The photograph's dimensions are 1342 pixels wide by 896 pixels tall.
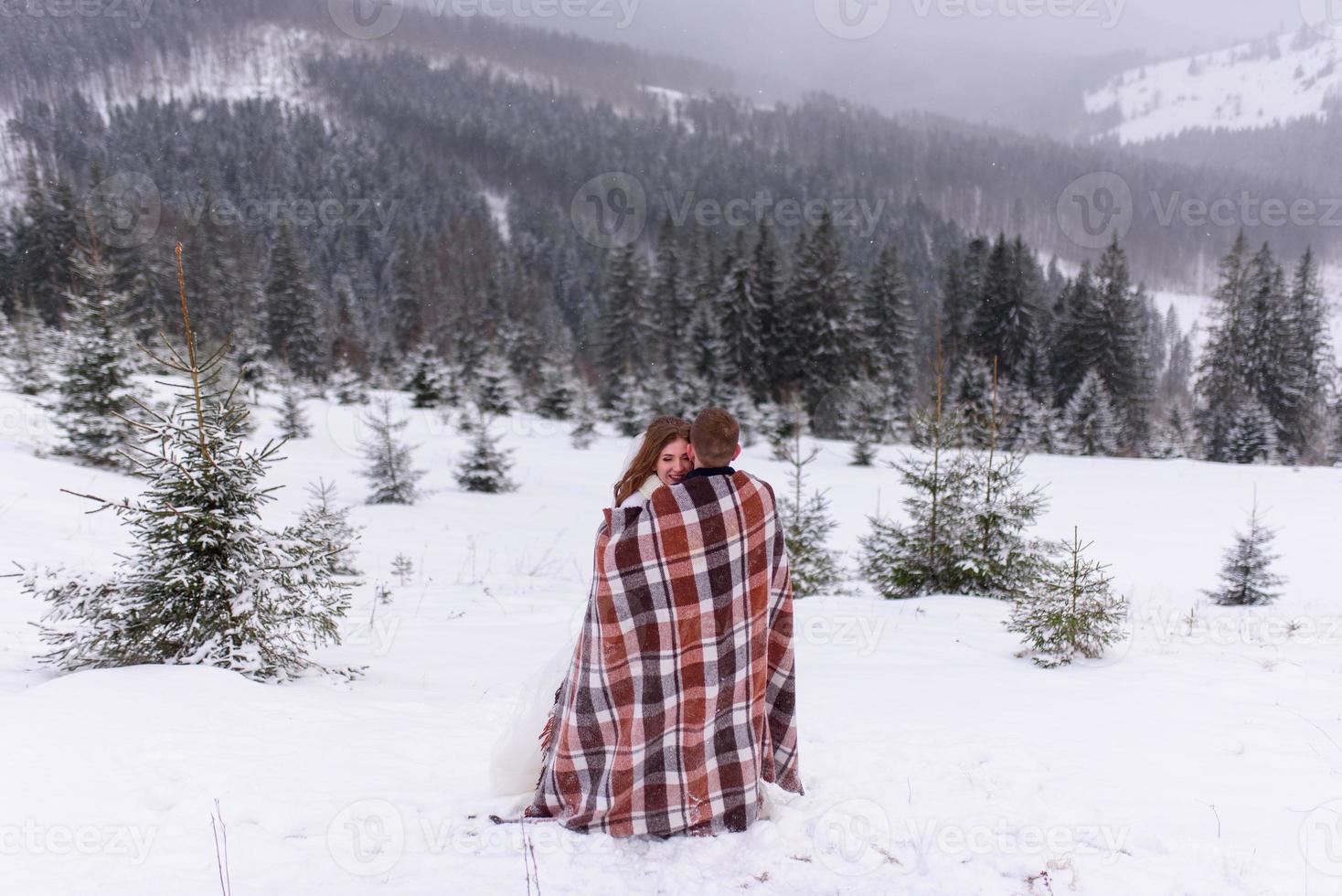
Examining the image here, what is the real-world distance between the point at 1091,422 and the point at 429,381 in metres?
31.8

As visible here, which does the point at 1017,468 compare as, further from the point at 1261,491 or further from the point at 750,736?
the point at 1261,491

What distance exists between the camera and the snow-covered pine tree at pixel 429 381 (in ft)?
103

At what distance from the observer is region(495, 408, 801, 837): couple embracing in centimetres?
288

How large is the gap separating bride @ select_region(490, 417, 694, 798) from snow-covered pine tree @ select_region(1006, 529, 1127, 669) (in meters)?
3.90

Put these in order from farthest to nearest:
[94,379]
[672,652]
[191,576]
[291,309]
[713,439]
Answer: [291,309] → [94,379] → [191,576] → [672,652] → [713,439]

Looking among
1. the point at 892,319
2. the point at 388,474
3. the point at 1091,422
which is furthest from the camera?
the point at 892,319

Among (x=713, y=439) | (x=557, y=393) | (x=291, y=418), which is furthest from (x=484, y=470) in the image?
(x=557, y=393)

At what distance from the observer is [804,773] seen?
362cm

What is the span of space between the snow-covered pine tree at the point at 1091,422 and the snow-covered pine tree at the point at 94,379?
35.2 m

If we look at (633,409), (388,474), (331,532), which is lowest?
(388,474)

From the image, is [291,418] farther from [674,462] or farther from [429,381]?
[674,462]

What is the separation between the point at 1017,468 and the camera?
795 cm

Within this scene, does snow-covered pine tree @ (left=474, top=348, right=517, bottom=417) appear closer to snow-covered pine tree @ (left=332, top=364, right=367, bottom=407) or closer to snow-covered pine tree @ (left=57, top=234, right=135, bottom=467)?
snow-covered pine tree @ (left=332, top=364, right=367, bottom=407)

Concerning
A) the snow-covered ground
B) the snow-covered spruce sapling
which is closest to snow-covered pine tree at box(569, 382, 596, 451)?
the snow-covered spruce sapling
